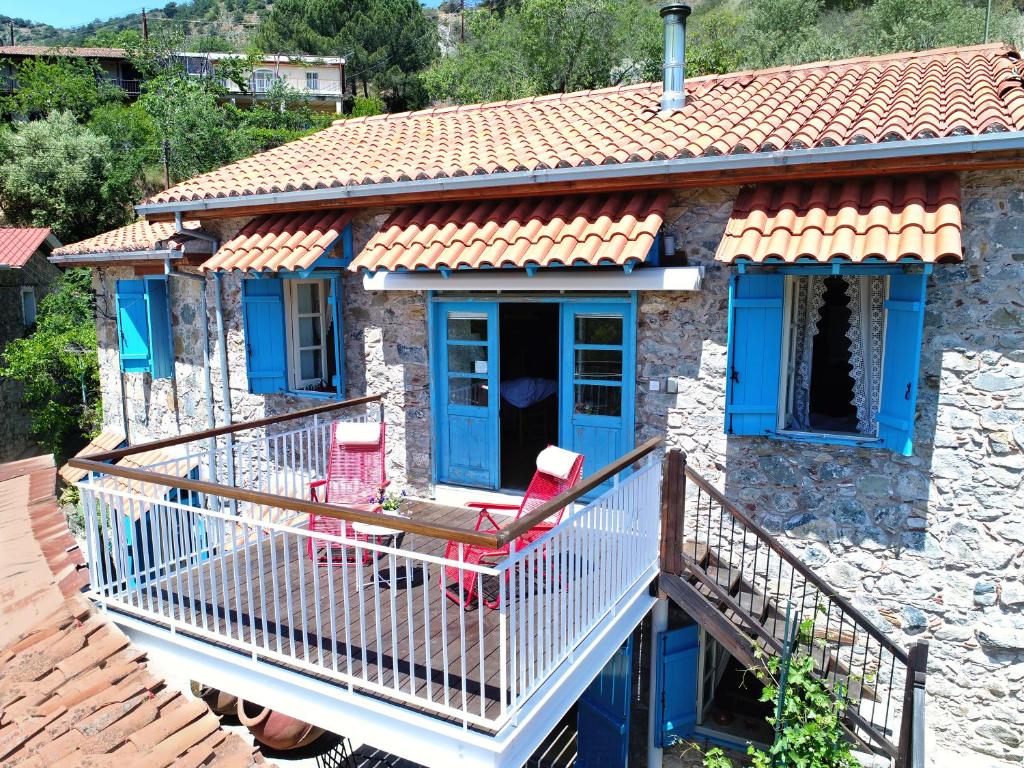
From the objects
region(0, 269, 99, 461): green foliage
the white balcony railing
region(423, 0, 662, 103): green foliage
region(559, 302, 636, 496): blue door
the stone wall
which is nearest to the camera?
the white balcony railing

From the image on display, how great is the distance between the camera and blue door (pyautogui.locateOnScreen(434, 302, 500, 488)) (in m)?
7.46

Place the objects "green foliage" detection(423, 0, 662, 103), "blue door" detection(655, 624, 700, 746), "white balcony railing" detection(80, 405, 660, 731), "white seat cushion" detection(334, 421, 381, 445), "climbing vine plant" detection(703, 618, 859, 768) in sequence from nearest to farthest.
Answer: "white balcony railing" detection(80, 405, 660, 731) < "climbing vine plant" detection(703, 618, 859, 768) < "blue door" detection(655, 624, 700, 746) < "white seat cushion" detection(334, 421, 381, 445) < "green foliage" detection(423, 0, 662, 103)

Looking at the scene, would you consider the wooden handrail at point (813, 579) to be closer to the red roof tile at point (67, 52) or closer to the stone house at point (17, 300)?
the stone house at point (17, 300)

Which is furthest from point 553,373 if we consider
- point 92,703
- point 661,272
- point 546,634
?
point 92,703

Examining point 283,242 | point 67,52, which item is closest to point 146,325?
point 283,242

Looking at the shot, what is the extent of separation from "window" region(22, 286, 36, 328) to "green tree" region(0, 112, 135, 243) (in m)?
4.31

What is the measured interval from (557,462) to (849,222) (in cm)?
284

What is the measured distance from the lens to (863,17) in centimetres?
2400

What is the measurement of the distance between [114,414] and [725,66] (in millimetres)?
21215

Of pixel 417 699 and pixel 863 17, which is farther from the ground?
pixel 863 17

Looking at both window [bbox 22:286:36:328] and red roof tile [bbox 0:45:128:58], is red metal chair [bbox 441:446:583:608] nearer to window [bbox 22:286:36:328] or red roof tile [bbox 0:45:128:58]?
window [bbox 22:286:36:328]

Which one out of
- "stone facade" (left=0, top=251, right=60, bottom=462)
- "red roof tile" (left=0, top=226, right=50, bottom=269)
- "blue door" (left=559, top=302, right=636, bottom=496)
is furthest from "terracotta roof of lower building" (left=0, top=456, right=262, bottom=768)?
"red roof tile" (left=0, top=226, right=50, bottom=269)

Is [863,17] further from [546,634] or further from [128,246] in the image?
[546,634]

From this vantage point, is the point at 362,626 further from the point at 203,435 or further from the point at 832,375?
the point at 832,375
